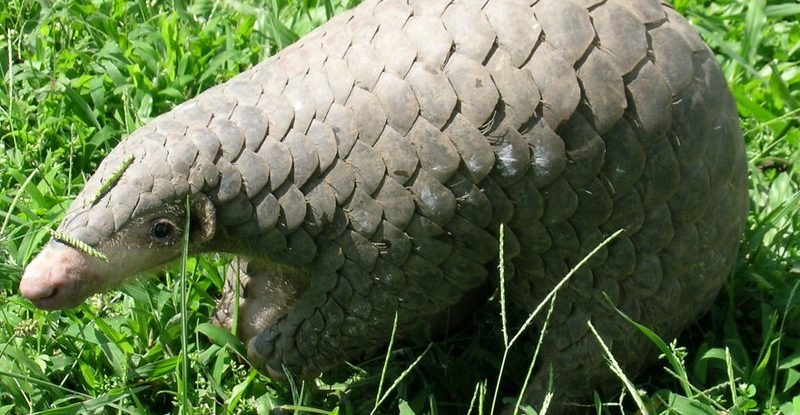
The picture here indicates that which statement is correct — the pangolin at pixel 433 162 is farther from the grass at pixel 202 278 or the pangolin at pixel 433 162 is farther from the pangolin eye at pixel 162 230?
the grass at pixel 202 278

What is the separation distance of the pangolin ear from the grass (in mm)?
136

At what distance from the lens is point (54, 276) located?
274 centimetres

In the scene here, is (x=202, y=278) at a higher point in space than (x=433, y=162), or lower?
lower

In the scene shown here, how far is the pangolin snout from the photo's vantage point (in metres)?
2.74

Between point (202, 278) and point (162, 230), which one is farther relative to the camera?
point (202, 278)

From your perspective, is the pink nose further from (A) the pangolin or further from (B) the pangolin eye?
(B) the pangolin eye


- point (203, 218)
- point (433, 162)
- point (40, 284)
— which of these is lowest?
point (40, 284)

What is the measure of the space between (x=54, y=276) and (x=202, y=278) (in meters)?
1.02

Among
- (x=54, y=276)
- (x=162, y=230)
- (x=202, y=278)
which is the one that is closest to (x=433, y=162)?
(x=162, y=230)

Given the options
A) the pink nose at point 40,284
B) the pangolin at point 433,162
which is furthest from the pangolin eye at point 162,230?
the pink nose at point 40,284

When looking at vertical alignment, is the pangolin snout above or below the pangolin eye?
below

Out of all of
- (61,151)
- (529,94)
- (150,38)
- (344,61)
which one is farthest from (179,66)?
(529,94)

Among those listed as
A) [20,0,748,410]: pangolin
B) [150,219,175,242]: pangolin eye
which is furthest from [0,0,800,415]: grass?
[20,0,748,410]: pangolin

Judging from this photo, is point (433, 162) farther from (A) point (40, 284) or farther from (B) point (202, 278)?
(B) point (202, 278)
